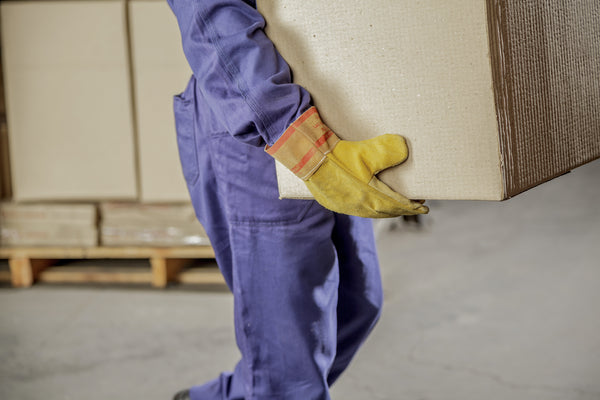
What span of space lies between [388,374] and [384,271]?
1092 mm

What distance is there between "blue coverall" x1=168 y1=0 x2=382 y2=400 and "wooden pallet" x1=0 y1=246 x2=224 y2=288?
1471 millimetres

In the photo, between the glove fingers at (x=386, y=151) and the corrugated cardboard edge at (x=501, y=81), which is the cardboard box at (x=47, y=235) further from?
the corrugated cardboard edge at (x=501, y=81)

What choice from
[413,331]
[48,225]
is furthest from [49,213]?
[413,331]

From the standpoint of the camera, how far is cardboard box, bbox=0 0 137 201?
3.01 metres

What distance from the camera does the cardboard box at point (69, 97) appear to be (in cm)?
301

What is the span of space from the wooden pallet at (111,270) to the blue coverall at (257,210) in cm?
147

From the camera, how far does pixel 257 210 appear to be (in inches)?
60.4

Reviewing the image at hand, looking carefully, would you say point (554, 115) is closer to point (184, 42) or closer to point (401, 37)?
point (401, 37)

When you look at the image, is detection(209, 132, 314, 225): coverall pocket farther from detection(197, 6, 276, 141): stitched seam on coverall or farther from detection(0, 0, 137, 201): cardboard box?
detection(0, 0, 137, 201): cardboard box

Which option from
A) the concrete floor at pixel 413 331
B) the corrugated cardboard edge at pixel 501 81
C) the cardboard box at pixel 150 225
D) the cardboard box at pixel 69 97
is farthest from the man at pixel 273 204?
the cardboard box at pixel 69 97

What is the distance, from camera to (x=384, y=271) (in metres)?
3.39

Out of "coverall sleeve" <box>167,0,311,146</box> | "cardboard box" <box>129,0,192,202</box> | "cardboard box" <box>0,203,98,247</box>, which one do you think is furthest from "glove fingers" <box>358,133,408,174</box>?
"cardboard box" <box>0,203,98,247</box>

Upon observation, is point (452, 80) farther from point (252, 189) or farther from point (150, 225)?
point (150, 225)

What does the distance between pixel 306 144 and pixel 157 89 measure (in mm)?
1949
